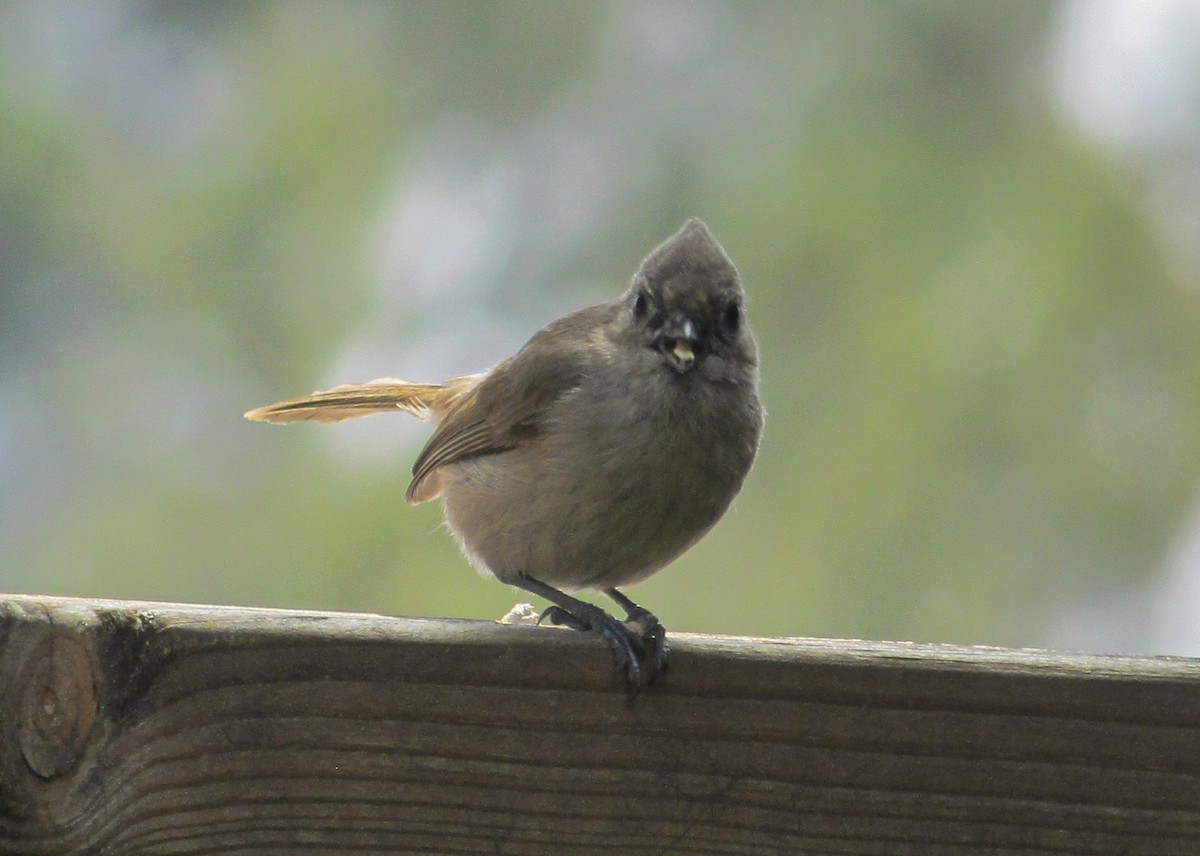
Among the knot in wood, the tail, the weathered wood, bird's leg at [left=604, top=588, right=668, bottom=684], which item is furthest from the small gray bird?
the knot in wood

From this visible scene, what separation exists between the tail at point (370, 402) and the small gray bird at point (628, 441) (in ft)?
2.06

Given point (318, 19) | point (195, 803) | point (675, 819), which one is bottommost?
point (195, 803)

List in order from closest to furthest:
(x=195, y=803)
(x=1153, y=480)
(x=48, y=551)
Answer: (x=195, y=803), (x=48, y=551), (x=1153, y=480)

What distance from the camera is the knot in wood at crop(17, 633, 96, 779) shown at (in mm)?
1551

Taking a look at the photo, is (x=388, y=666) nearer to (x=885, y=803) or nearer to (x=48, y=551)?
(x=885, y=803)

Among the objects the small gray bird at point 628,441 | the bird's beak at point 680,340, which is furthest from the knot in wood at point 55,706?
the bird's beak at point 680,340

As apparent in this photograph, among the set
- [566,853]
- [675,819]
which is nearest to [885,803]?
[675,819]

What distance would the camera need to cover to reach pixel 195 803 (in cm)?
164

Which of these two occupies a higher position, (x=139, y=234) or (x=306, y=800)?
(x=139, y=234)

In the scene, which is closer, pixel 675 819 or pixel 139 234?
pixel 675 819

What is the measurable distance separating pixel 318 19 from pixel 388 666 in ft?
11.3

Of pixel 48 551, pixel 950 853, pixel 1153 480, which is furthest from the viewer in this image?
pixel 1153 480

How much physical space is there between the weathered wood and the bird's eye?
1069mm

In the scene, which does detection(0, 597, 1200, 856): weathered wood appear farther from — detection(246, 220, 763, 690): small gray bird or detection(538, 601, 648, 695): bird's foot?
detection(246, 220, 763, 690): small gray bird
